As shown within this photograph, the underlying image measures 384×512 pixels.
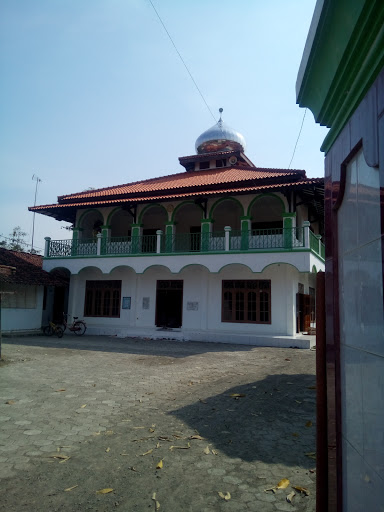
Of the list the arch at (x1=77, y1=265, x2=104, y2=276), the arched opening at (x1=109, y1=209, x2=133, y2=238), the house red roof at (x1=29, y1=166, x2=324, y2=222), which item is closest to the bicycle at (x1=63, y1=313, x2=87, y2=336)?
the arch at (x1=77, y1=265, x2=104, y2=276)

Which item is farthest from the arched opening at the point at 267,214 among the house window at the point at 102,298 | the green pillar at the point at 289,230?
the house window at the point at 102,298

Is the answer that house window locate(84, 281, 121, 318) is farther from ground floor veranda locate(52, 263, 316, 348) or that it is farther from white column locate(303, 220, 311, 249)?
white column locate(303, 220, 311, 249)

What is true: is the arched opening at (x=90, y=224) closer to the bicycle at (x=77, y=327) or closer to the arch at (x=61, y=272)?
the arch at (x=61, y=272)

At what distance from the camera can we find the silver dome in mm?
21844

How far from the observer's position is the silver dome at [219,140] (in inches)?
860

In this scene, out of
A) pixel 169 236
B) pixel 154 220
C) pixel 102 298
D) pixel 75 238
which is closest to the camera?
pixel 169 236

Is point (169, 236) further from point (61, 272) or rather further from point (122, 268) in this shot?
point (61, 272)

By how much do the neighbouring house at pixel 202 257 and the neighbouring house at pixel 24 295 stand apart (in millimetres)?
876

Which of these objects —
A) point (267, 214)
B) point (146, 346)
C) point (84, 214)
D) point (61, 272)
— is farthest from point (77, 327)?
point (267, 214)

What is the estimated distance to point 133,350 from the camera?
11906 mm

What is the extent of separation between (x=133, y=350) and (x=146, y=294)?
5.09m

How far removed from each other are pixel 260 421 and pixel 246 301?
10150mm

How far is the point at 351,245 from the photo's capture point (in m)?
1.52

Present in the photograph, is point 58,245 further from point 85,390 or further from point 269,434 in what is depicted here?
point 269,434
